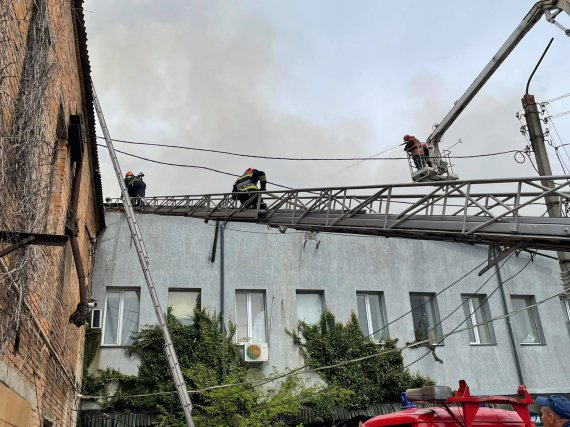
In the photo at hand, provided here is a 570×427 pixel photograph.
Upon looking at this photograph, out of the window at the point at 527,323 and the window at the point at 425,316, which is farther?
the window at the point at 527,323

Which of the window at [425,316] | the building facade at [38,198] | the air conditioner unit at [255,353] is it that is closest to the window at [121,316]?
the air conditioner unit at [255,353]

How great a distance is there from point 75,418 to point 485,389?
1031 cm

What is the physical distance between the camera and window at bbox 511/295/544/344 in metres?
15.5

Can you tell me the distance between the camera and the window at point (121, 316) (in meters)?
12.6

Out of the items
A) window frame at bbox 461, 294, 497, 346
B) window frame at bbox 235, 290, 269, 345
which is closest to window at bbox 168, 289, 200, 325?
window frame at bbox 235, 290, 269, 345

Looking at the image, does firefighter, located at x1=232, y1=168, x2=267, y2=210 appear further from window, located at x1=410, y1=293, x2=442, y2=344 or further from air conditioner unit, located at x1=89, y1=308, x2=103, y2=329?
window, located at x1=410, y1=293, x2=442, y2=344

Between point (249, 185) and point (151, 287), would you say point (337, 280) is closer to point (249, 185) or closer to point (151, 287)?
point (249, 185)

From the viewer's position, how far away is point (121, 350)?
12.4 meters

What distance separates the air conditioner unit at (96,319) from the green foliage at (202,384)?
3.01 ft

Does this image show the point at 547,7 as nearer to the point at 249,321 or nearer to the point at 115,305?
the point at 249,321

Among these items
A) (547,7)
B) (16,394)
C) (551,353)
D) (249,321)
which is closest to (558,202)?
(547,7)

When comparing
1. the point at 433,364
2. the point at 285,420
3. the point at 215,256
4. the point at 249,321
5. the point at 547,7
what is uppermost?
the point at 547,7

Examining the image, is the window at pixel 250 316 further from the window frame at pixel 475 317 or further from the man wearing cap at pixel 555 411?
the man wearing cap at pixel 555 411

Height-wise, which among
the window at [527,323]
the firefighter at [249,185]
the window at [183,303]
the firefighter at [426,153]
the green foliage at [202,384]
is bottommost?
the green foliage at [202,384]
